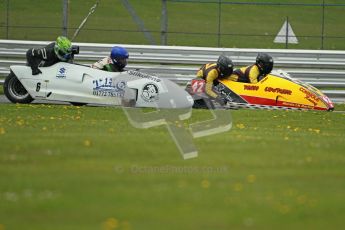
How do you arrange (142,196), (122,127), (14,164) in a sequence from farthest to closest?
(122,127)
(14,164)
(142,196)

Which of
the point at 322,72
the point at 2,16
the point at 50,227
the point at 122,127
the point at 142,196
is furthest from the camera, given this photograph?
the point at 2,16

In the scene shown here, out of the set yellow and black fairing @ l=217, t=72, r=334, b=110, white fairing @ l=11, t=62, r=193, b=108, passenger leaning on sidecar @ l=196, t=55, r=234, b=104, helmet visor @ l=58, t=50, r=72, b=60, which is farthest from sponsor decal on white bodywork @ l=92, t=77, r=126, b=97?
yellow and black fairing @ l=217, t=72, r=334, b=110

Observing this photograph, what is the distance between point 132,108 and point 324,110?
394cm

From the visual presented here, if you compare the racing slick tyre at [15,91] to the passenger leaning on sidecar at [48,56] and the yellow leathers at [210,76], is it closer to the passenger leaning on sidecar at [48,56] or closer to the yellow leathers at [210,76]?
the passenger leaning on sidecar at [48,56]

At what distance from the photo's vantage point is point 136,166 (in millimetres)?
9812

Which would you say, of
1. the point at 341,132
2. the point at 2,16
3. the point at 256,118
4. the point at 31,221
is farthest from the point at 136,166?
the point at 2,16

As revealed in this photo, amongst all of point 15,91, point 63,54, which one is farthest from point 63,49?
point 15,91

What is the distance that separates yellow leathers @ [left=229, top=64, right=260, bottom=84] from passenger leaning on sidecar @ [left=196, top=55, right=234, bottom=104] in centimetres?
17

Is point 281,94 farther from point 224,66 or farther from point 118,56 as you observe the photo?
point 118,56

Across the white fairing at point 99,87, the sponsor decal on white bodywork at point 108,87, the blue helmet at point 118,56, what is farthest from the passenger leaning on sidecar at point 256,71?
the sponsor decal on white bodywork at point 108,87

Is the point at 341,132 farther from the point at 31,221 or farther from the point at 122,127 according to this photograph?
the point at 31,221

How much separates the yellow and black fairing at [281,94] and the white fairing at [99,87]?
1.43m

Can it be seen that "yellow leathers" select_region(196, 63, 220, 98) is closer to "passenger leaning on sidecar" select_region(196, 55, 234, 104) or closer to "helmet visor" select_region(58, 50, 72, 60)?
"passenger leaning on sidecar" select_region(196, 55, 234, 104)

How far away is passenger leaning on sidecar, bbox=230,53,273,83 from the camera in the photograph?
19.3 m
